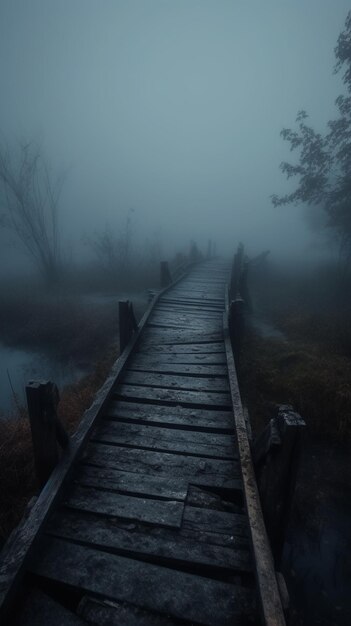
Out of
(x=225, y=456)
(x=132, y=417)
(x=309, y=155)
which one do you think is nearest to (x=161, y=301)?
(x=132, y=417)

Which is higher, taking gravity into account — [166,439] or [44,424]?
[44,424]

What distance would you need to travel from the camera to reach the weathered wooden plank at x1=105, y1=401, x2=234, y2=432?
16.2ft

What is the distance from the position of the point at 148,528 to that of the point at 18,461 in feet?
11.5

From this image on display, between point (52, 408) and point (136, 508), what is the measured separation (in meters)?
1.39

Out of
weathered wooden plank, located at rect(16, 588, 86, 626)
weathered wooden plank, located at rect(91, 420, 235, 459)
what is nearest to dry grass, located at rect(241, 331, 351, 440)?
weathered wooden plank, located at rect(91, 420, 235, 459)

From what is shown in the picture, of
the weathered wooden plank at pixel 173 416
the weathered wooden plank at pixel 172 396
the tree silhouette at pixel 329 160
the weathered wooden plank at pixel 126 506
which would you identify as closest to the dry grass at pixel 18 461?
the weathered wooden plank at pixel 172 396

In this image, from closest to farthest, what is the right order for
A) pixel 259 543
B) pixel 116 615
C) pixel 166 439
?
pixel 116 615, pixel 259 543, pixel 166 439

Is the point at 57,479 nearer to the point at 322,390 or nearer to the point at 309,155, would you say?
the point at 322,390

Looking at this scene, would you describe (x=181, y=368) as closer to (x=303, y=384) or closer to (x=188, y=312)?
(x=303, y=384)

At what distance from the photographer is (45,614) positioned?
8.59 feet

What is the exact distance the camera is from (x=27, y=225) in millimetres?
21922

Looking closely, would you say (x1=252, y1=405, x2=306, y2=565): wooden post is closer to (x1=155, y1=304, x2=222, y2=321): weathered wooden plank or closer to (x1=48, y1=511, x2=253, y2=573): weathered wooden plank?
(x1=48, y1=511, x2=253, y2=573): weathered wooden plank

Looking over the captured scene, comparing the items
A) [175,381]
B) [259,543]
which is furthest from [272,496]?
[175,381]

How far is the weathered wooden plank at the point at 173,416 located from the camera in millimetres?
4934
